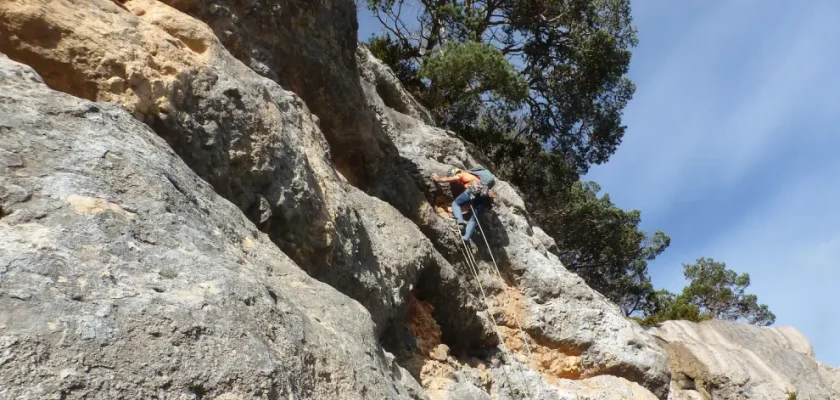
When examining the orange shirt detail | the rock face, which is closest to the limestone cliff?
the orange shirt detail

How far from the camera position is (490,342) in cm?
1010

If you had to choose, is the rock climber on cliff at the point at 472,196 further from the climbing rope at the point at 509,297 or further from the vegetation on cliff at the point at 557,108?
the vegetation on cliff at the point at 557,108

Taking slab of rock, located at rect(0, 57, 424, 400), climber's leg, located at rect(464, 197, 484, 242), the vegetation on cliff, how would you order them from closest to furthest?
slab of rock, located at rect(0, 57, 424, 400) → climber's leg, located at rect(464, 197, 484, 242) → the vegetation on cliff

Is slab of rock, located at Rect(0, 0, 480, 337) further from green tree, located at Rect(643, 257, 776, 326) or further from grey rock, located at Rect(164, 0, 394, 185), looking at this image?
green tree, located at Rect(643, 257, 776, 326)

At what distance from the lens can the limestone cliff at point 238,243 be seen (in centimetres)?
327

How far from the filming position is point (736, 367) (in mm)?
14539

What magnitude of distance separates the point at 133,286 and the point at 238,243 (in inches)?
55.9

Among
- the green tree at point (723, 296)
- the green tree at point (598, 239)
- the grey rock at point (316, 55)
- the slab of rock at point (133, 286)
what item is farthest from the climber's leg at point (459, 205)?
the green tree at point (723, 296)

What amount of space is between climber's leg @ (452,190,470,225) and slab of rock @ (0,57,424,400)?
256 inches

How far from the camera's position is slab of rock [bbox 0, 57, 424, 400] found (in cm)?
300

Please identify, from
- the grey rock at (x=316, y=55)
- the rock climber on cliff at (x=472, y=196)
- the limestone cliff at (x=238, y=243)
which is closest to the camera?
the limestone cliff at (x=238, y=243)

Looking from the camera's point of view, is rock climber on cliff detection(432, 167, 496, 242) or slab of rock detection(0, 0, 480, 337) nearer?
slab of rock detection(0, 0, 480, 337)

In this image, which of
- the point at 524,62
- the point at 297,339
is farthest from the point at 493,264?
the point at 524,62

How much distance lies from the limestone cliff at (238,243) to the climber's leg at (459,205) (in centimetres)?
49
